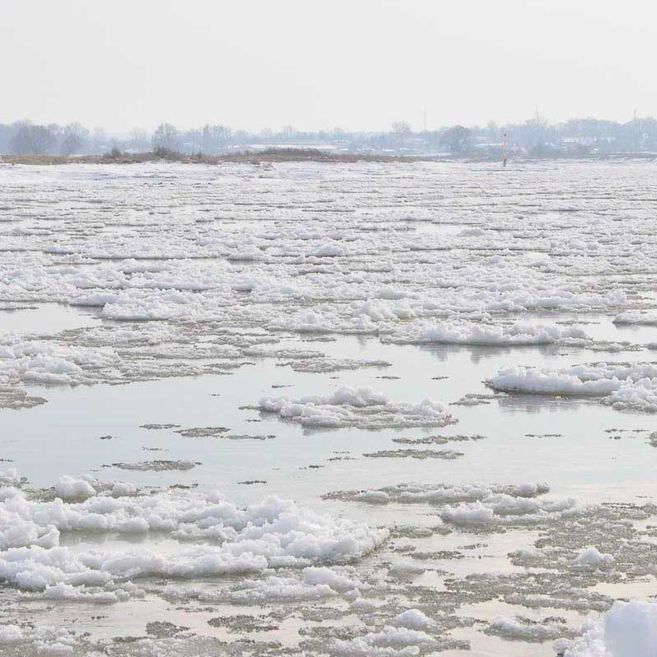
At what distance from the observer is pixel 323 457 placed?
9.77 m

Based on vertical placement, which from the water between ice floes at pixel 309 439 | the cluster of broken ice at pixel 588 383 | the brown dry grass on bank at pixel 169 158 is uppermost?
the brown dry grass on bank at pixel 169 158

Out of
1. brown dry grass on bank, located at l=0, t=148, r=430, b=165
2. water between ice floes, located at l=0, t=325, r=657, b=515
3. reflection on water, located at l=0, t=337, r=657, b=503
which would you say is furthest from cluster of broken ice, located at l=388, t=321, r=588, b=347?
brown dry grass on bank, located at l=0, t=148, r=430, b=165

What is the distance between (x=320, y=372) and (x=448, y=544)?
537 cm

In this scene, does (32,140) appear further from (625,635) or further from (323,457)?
(625,635)

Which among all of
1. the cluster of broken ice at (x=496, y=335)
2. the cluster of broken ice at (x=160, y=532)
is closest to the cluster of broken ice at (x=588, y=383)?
the cluster of broken ice at (x=496, y=335)

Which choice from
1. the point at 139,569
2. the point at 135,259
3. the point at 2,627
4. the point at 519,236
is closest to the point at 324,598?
the point at 139,569

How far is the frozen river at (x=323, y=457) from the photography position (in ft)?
21.8

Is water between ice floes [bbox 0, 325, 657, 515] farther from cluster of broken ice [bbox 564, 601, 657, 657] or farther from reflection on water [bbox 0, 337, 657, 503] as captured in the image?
cluster of broken ice [bbox 564, 601, 657, 657]

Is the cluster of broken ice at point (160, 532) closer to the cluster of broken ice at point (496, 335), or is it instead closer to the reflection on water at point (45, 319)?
the cluster of broken ice at point (496, 335)

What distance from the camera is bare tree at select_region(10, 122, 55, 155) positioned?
175250 mm

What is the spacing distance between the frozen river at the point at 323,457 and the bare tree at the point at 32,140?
156309 millimetres

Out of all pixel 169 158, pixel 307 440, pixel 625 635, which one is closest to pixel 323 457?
pixel 307 440

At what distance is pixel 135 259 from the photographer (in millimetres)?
24578

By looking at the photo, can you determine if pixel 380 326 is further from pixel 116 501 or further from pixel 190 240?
pixel 190 240
